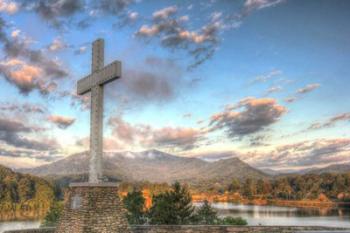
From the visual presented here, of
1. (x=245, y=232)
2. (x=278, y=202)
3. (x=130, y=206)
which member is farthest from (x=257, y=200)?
(x=245, y=232)

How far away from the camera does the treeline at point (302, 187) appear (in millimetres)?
129125

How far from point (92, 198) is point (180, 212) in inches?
883

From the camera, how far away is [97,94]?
1515 cm

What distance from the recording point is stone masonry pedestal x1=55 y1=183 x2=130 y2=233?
44.4 feet

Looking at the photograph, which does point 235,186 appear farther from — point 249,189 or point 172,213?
point 172,213

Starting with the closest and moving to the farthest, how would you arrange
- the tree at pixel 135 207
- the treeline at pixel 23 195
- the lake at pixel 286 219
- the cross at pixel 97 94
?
the cross at pixel 97 94
the tree at pixel 135 207
the lake at pixel 286 219
the treeline at pixel 23 195

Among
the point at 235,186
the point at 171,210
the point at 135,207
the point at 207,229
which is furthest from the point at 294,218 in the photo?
the point at 235,186

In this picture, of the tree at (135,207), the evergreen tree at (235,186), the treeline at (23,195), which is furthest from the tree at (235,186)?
the tree at (135,207)

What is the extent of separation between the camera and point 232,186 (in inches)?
7579

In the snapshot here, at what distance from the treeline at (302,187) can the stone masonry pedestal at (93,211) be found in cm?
12537

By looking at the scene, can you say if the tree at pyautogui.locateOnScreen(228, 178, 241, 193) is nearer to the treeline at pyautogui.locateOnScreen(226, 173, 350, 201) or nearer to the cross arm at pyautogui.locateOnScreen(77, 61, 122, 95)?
the treeline at pyautogui.locateOnScreen(226, 173, 350, 201)

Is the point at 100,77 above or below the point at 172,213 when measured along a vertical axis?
above

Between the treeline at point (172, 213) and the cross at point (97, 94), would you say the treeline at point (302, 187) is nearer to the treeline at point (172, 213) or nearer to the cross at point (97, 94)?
the treeline at point (172, 213)

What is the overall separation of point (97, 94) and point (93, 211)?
14.0 ft
